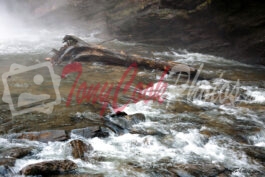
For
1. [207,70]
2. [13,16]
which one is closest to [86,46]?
→ [207,70]

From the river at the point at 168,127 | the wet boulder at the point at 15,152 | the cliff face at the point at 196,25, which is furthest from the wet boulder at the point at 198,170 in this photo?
the cliff face at the point at 196,25

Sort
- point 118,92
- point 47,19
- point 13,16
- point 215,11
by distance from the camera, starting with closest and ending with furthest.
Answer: point 118,92 → point 215,11 → point 47,19 → point 13,16

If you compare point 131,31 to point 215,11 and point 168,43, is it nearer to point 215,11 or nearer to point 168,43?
point 168,43

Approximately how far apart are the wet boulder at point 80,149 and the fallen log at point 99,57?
578 cm

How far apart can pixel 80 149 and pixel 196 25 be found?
10922 millimetres

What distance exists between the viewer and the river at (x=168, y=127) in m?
4.63

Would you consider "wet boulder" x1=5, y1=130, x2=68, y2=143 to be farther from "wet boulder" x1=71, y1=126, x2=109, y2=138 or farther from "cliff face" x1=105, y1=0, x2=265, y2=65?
"cliff face" x1=105, y1=0, x2=265, y2=65

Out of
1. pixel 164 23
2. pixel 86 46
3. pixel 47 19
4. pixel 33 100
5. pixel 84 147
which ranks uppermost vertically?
pixel 47 19

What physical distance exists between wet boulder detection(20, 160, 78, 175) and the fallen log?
6412 millimetres

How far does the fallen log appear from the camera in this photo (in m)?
10.5

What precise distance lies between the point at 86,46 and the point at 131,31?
5923 millimetres

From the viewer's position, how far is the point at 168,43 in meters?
15.4

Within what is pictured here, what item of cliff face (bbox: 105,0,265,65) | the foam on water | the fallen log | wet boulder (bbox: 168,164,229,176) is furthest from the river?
cliff face (bbox: 105,0,265,65)

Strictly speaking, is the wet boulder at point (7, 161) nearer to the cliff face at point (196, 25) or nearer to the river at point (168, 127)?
the river at point (168, 127)
